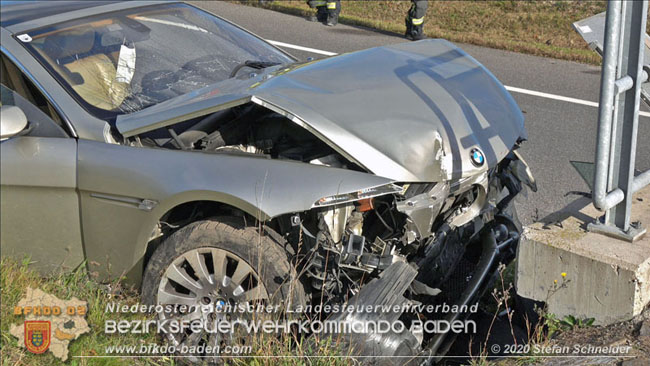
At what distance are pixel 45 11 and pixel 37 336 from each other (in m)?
2.01

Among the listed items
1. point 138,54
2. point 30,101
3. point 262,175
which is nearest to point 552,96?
point 138,54

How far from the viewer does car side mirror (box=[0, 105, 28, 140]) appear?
360 centimetres

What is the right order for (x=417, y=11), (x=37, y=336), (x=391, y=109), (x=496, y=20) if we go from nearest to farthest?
→ (x=37, y=336), (x=391, y=109), (x=417, y=11), (x=496, y=20)

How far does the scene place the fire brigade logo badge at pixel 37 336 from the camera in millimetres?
3496

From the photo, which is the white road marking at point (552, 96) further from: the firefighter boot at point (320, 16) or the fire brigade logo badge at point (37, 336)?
the fire brigade logo badge at point (37, 336)

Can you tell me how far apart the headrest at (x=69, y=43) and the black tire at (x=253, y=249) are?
1.37 metres

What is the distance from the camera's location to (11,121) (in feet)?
11.9

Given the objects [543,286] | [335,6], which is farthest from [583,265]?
[335,6]

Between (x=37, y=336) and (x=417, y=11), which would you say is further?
(x=417, y=11)

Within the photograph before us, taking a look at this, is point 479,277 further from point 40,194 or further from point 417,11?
point 417,11

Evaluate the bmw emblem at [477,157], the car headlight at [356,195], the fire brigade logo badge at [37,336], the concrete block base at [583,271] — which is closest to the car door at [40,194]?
the fire brigade logo badge at [37,336]

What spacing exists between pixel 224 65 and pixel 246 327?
190 centimetres

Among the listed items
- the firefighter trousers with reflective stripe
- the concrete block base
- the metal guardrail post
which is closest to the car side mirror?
the concrete block base

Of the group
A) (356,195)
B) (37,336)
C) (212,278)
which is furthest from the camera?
(37,336)
